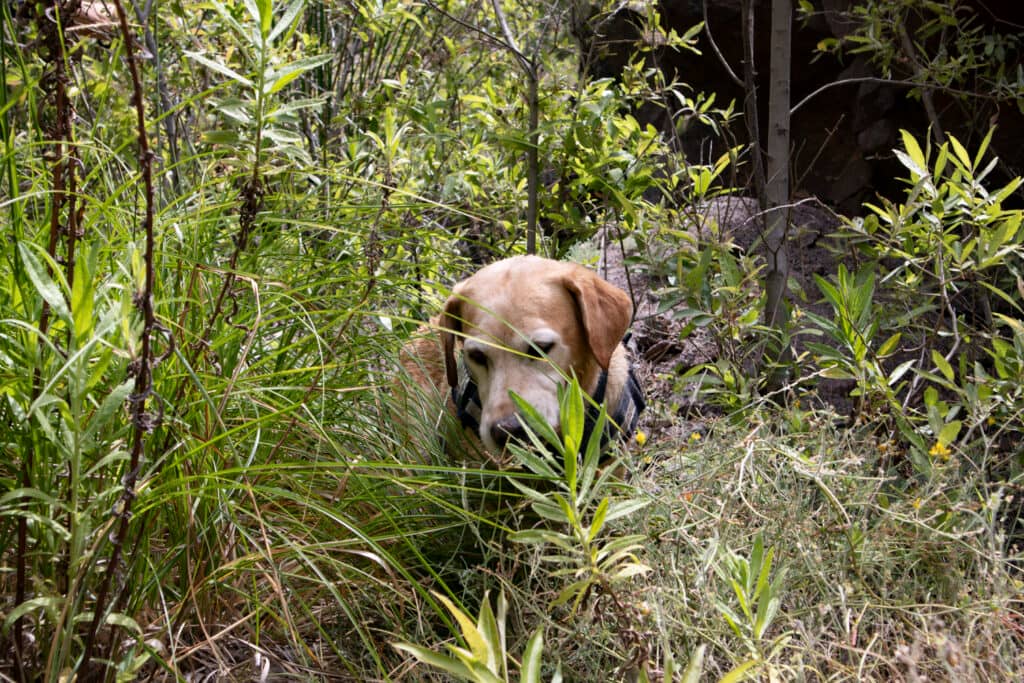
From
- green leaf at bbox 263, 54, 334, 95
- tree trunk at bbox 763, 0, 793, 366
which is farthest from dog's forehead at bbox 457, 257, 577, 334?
green leaf at bbox 263, 54, 334, 95

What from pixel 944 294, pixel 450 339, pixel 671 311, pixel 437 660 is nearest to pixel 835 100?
pixel 671 311

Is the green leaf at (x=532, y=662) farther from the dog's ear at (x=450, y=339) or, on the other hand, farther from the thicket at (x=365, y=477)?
the dog's ear at (x=450, y=339)

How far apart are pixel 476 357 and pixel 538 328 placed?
215 mm

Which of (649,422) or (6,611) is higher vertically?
(6,611)

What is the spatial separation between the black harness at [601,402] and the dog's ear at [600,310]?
0.08m

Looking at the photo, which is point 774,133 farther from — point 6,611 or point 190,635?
point 6,611

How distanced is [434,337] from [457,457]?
1.36ft

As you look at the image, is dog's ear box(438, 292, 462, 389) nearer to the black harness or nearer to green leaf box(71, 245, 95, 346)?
the black harness

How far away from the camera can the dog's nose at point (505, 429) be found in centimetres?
270

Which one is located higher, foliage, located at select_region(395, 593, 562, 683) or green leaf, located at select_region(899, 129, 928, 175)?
green leaf, located at select_region(899, 129, 928, 175)

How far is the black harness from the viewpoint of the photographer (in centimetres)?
289

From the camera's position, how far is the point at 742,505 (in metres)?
2.33

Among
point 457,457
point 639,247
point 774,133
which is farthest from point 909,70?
point 457,457

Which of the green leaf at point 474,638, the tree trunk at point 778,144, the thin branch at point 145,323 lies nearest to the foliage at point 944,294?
the tree trunk at point 778,144
